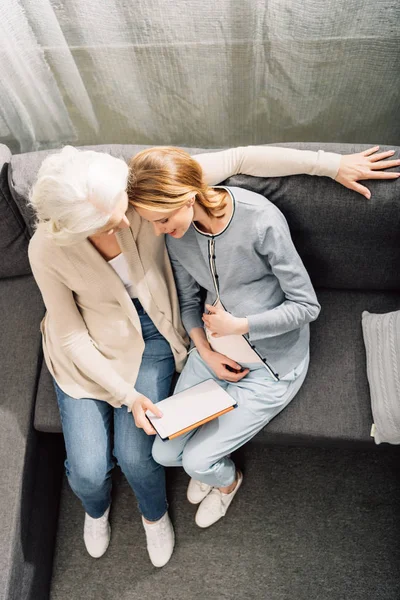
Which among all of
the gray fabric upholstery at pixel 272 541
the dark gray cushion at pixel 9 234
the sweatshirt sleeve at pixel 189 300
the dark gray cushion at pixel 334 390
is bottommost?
the gray fabric upholstery at pixel 272 541

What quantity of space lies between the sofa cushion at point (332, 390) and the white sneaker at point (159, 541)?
431mm

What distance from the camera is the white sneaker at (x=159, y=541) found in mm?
1737

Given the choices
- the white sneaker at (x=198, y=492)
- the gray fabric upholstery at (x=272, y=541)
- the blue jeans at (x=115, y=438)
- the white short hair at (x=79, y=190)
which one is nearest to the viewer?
the white short hair at (x=79, y=190)

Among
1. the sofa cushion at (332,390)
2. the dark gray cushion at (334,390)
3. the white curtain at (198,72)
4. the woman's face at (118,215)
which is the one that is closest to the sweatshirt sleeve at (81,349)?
the sofa cushion at (332,390)

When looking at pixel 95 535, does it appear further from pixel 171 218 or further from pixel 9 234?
pixel 171 218

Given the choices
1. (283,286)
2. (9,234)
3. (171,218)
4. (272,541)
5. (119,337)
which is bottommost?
(272,541)

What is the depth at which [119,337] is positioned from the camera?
5.24 feet

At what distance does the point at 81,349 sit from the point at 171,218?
53 centimetres

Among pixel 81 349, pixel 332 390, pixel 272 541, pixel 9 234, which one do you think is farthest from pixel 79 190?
pixel 272 541

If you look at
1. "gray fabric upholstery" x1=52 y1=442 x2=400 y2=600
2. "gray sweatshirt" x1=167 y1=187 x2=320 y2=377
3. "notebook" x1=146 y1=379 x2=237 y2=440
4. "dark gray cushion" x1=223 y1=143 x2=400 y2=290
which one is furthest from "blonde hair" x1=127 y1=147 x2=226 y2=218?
"gray fabric upholstery" x1=52 y1=442 x2=400 y2=600

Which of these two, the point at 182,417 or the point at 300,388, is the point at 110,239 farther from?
the point at 300,388

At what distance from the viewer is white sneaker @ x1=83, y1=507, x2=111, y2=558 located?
5.82ft

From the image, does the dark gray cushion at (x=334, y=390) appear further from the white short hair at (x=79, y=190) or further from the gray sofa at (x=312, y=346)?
the white short hair at (x=79, y=190)

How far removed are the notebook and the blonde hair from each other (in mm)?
545
